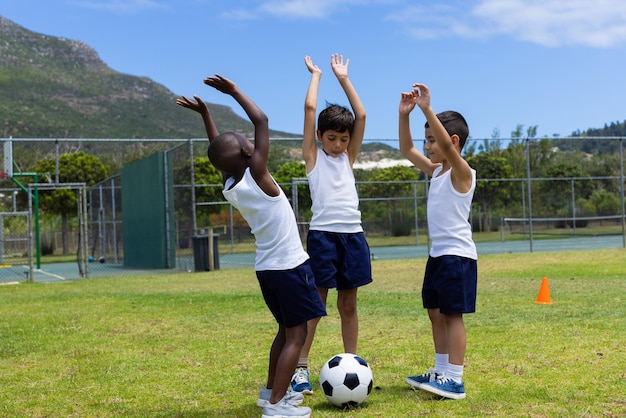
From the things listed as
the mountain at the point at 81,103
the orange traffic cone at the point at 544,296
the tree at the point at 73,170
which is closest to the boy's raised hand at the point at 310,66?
the orange traffic cone at the point at 544,296

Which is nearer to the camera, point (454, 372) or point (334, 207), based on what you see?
point (454, 372)

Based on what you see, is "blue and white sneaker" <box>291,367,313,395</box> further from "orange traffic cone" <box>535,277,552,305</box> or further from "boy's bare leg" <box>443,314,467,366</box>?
"orange traffic cone" <box>535,277,552,305</box>

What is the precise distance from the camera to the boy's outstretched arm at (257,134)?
4.03 metres

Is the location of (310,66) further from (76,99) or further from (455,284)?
(76,99)

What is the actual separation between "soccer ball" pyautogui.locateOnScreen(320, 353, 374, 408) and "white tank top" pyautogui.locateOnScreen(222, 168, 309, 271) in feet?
2.36

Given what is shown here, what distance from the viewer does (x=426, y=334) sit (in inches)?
269

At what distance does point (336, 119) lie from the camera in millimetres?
4766

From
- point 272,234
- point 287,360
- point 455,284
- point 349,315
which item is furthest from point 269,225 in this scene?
point 455,284

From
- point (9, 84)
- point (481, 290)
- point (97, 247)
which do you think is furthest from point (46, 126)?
point (481, 290)

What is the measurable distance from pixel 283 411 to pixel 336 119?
1.81 metres

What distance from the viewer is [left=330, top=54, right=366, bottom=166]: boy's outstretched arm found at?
485 cm

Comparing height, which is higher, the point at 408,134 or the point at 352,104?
the point at 352,104

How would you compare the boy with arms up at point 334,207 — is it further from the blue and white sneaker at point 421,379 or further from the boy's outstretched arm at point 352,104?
the blue and white sneaker at point 421,379

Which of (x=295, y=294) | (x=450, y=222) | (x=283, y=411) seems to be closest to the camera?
(x=283, y=411)
